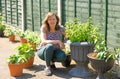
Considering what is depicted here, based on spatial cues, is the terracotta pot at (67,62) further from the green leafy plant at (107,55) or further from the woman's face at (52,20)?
the green leafy plant at (107,55)

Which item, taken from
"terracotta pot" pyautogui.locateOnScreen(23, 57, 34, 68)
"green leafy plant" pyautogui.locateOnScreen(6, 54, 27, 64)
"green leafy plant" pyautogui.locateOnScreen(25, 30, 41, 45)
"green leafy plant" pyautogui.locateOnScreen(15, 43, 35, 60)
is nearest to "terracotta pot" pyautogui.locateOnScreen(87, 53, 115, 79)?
"green leafy plant" pyautogui.locateOnScreen(6, 54, 27, 64)

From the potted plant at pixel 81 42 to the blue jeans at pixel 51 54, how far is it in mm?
256

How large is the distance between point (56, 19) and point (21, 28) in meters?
Answer: 5.81

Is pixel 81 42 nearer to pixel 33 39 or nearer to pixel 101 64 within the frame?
pixel 101 64

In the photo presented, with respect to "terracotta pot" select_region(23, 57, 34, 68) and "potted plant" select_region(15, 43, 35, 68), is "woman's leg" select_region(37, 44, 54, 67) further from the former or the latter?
"terracotta pot" select_region(23, 57, 34, 68)

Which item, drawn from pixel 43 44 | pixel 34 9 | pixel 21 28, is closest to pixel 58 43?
pixel 43 44

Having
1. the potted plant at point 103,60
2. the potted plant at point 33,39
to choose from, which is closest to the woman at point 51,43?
the potted plant at point 103,60

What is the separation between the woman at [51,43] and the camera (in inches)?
320

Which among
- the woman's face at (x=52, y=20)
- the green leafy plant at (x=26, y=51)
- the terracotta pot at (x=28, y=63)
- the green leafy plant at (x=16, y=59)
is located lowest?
the terracotta pot at (x=28, y=63)

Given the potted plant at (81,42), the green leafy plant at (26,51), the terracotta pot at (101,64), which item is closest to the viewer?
the terracotta pot at (101,64)

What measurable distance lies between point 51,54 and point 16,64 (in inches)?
32.2

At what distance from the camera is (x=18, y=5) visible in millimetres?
14203

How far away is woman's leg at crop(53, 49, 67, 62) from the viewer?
816cm

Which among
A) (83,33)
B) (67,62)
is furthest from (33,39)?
(83,33)
